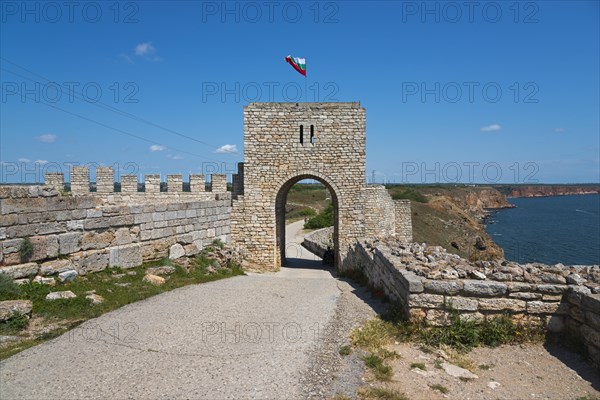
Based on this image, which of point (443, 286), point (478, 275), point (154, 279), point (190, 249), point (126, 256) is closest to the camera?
point (443, 286)

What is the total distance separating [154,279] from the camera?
30.6 feet

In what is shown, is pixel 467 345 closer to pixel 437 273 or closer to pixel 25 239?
pixel 437 273

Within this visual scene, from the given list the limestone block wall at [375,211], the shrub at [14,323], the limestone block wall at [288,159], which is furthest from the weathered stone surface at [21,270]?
the limestone block wall at [375,211]

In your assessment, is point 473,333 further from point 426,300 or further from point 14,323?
point 14,323

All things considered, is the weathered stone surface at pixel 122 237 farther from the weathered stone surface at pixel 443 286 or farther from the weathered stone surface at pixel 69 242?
the weathered stone surface at pixel 443 286

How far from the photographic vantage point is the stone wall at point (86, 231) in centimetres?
758

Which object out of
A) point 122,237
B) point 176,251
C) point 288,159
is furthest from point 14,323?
point 288,159

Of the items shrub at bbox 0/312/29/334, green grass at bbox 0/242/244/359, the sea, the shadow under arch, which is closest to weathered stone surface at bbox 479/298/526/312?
green grass at bbox 0/242/244/359

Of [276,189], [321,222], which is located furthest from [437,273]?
[321,222]

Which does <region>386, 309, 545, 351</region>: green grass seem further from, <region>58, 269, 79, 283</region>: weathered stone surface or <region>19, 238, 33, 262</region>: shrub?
<region>19, 238, 33, 262</region>: shrub

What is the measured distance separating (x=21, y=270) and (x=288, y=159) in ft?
32.8

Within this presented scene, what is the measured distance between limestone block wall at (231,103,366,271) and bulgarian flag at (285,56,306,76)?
70.9 inches

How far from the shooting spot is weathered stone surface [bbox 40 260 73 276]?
7.93 metres

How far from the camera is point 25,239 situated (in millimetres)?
7715
